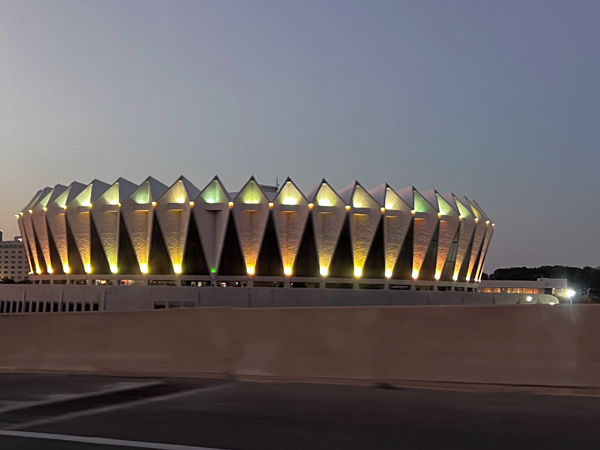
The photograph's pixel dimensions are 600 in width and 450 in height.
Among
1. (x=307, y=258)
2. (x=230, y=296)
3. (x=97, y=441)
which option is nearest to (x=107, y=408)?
(x=97, y=441)

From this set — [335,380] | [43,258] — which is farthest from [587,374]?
[43,258]

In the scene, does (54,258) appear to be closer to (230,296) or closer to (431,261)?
(230,296)

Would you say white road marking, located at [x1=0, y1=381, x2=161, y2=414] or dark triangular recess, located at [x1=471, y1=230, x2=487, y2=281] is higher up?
dark triangular recess, located at [x1=471, y1=230, x2=487, y2=281]

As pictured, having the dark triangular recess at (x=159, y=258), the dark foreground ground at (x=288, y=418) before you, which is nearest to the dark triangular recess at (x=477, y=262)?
the dark triangular recess at (x=159, y=258)

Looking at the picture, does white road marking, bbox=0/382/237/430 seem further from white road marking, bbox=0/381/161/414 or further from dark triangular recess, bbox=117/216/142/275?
dark triangular recess, bbox=117/216/142/275

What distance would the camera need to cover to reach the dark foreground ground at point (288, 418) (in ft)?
20.2

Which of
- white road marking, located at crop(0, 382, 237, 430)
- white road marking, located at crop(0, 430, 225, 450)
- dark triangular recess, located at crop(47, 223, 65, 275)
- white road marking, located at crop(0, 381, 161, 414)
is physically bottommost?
white road marking, located at crop(0, 381, 161, 414)

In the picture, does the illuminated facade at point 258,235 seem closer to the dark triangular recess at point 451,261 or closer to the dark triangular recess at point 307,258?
the dark triangular recess at point 307,258

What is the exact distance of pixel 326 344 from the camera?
9.96 m

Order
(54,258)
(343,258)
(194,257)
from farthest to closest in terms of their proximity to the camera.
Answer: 1. (54,258)
2. (194,257)
3. (343,258)

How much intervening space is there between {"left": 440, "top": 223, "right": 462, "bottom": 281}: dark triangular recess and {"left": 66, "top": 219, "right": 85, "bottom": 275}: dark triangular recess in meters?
31.8

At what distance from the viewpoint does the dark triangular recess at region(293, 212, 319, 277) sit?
4862cm

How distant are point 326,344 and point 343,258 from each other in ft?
130

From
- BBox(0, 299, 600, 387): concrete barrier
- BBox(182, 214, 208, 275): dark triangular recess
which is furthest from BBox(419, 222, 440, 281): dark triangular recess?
BBox(0, 299, 600, 387): concrete barrier
